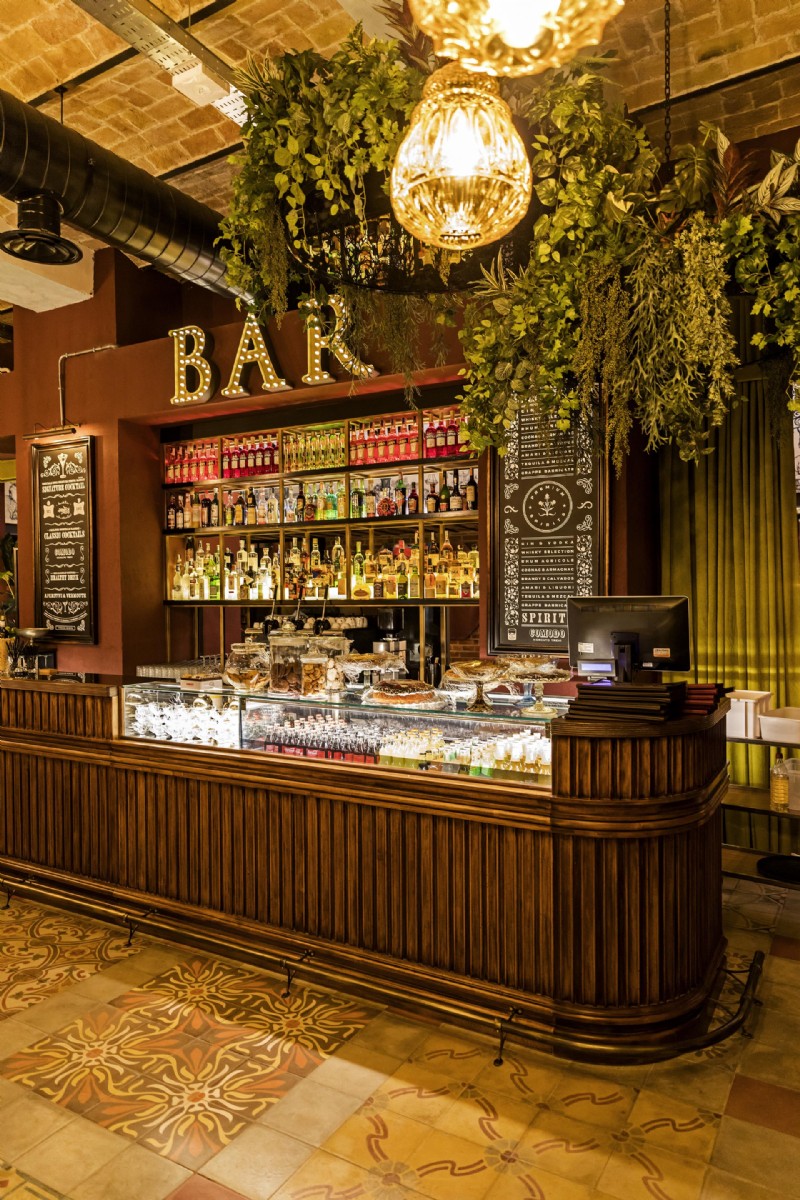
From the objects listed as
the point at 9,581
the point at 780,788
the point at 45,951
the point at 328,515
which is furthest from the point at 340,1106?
the point at 9,581

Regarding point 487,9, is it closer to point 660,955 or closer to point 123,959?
point 660,955

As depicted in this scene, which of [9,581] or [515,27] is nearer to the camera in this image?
[515,27]

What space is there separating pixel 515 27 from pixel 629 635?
7.17 feet

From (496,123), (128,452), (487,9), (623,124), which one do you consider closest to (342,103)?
(496,123)

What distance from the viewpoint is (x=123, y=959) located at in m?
3.44

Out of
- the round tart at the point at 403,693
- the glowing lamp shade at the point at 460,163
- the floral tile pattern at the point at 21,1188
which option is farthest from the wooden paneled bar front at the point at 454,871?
the glowing lamp shade at the point at 460,163

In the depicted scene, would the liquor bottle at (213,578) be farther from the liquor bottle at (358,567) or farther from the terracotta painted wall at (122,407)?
the liquor bottle at (358,567)

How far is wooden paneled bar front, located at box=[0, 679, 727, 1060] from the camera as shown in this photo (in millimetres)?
2678

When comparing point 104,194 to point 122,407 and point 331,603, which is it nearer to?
point 122,407

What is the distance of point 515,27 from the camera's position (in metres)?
1.24

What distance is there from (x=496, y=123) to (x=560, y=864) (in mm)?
2203

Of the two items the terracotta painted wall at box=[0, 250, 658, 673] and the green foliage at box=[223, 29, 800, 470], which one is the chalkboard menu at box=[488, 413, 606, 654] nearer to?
the terracotta painted wall at box=[0, 250, 658, 673]

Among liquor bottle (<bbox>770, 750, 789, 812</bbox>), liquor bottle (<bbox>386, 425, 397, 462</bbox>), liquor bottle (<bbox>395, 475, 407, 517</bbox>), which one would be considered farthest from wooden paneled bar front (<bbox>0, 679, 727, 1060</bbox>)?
liquor bottle (<bbox>386, 425, 397, 462</bbox>)

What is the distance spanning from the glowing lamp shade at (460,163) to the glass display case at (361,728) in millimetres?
1594
